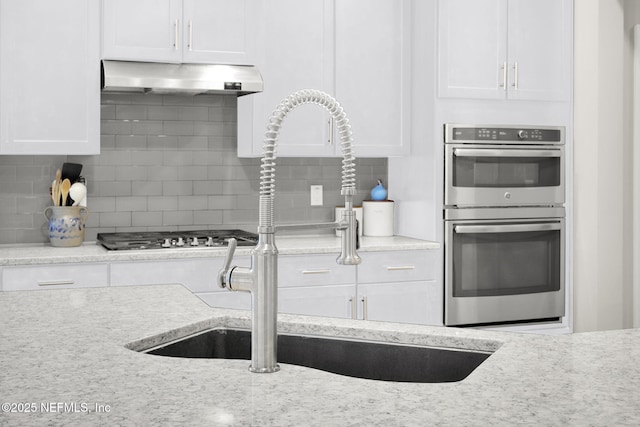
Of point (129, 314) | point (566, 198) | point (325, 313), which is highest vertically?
A: point (566, 198)

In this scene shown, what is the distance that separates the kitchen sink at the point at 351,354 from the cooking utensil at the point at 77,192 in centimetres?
214

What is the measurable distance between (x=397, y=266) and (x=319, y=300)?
47cm

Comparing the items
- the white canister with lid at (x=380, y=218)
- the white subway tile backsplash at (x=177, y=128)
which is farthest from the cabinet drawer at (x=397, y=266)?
the white subway tile backsplash at (x=177, y=128)

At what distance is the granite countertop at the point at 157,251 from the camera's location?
3424mm

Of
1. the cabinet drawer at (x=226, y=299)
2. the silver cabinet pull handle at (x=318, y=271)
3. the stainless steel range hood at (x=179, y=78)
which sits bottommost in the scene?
the cabinet drawer at (x=226, y=299)

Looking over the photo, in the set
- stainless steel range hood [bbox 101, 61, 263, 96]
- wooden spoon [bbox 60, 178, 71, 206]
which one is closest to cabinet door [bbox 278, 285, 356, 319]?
stainless steel range hood [bbox 101, 61, 263, 96]

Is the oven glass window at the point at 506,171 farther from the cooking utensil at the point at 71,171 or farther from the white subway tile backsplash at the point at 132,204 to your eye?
the cooking utensil at the point at 71,171

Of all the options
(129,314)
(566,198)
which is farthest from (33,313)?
(566,198)

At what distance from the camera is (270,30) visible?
395 centimetres

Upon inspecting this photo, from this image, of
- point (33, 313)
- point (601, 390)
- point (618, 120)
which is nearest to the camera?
point (601, 390)

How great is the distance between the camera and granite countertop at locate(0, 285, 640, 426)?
1.17m

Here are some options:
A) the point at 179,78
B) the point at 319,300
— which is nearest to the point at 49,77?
the point at 179,78

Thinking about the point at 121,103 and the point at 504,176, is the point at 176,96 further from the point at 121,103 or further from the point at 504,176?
the point at 504,176

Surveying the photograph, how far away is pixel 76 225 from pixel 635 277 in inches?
130
